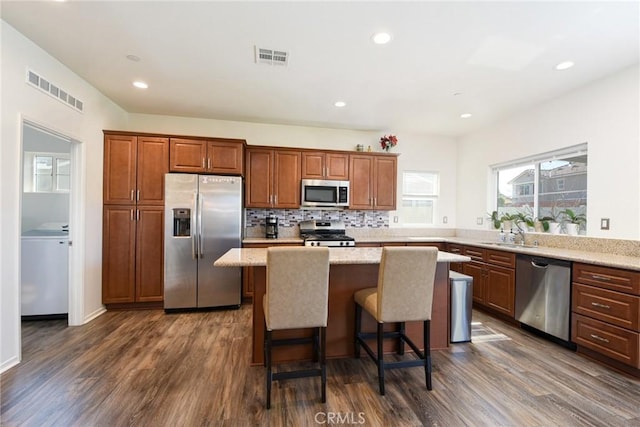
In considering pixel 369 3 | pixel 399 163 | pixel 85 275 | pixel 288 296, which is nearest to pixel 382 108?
pixel 399 163

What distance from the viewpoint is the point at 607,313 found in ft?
7.57

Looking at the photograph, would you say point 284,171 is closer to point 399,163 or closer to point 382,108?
point 382,108

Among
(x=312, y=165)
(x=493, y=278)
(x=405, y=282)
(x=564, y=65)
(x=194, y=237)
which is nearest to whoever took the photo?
(x=405, y=282)

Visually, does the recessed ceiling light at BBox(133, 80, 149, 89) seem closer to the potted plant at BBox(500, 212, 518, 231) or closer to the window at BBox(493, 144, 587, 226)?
the potted plant at BBox(500, 212, 518, 231)

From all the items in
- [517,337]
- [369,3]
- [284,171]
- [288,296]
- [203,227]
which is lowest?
[517,337]

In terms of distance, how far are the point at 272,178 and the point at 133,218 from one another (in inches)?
74.9

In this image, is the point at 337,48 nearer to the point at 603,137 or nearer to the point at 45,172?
the point at 603,137

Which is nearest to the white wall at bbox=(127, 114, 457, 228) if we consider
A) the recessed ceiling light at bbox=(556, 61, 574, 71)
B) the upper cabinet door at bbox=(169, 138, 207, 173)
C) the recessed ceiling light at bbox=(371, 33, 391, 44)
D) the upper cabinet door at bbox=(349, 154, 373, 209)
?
the upper cabinet door at bbox=(349, 154, 373, 209)

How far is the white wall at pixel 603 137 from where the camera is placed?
A: 2.68 metres

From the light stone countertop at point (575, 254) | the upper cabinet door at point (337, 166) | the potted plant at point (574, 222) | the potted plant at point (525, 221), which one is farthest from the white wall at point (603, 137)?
the upper cabinet door at point (337, 166)

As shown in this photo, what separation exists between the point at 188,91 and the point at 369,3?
2.39 metres

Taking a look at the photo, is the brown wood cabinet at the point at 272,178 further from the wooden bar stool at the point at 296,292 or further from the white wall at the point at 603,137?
the white wall at the point at 603,137

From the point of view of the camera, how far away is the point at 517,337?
2.89 meters

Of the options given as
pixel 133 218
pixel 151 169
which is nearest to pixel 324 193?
pixel 151 169
